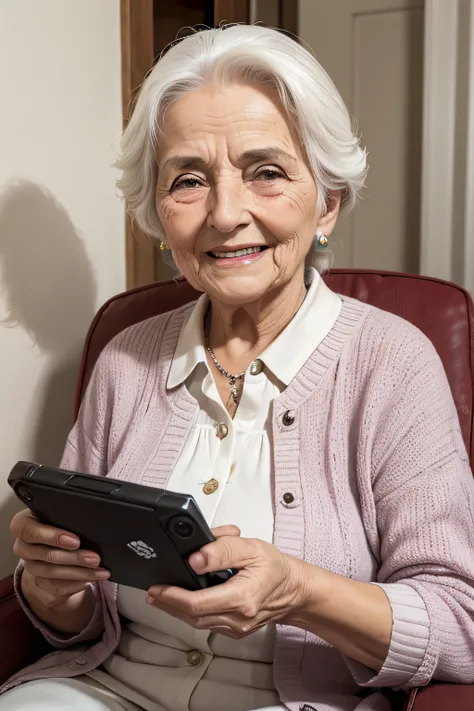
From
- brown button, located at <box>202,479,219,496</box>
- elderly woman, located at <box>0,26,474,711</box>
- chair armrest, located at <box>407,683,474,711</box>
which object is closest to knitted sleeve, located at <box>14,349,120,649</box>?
elderly woman, located at <box>0,26,474,711</box>

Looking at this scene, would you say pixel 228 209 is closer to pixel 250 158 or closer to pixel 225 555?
pixel 250 158

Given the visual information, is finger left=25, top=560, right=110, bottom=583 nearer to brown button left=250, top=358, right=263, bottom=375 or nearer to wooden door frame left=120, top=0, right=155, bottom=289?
brown button left=250, top=358, right=263, bottom=375

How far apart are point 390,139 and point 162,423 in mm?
1898

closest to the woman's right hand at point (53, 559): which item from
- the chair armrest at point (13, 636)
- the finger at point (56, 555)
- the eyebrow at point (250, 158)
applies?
the finger at point (56, 555)

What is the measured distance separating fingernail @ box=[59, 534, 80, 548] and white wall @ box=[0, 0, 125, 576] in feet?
2.04

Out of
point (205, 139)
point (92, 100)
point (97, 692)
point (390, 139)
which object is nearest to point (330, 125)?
point (205, 139)

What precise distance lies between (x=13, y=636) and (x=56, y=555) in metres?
0.36

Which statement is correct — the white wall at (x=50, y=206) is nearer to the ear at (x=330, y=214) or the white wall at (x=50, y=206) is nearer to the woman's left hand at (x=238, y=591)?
the ear at (x=330, y=214)

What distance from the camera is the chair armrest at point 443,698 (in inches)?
38.3

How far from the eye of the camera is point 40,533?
102 cm

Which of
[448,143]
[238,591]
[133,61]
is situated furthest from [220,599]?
[448,143]

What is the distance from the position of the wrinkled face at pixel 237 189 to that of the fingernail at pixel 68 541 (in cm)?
45

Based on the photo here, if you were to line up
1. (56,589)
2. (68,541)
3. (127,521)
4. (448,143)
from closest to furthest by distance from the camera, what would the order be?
(127,521) → (68,541) → (56,589) → (448,143)

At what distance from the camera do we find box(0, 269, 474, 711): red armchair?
131cm
